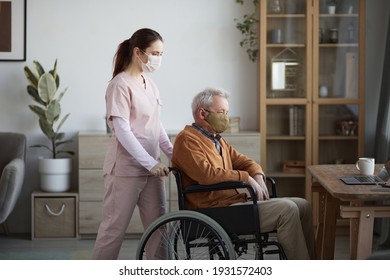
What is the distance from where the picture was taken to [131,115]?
3266mm

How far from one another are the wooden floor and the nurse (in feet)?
3.52

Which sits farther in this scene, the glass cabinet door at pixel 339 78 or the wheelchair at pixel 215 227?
the glass cabinet door at pixel 339 78

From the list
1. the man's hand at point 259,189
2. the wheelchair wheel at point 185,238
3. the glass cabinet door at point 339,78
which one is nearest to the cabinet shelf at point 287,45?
the glass cabinet door at point 339,78

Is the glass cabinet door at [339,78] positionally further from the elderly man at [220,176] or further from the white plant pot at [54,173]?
the elderly man at [220,176]

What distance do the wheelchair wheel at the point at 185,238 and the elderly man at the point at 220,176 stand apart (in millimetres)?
137

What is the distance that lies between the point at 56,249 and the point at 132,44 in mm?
1751

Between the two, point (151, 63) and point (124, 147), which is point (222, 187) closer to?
point (124, 147)

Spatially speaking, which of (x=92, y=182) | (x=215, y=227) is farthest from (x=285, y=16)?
(x=215, y=227)

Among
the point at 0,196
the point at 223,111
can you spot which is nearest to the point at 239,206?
the point at 223,111

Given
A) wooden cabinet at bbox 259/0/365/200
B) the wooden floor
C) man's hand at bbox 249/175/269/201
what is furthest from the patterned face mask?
wooden cabinet at bbox 259/0/365/200

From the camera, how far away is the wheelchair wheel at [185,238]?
290 centimetres

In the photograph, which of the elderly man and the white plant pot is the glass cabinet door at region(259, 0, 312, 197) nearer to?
the white plant pot

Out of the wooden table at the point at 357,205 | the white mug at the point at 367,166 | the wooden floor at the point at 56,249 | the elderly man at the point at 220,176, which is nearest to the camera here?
the wooden table at the point at 357,205

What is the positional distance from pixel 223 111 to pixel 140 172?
0.44 m
